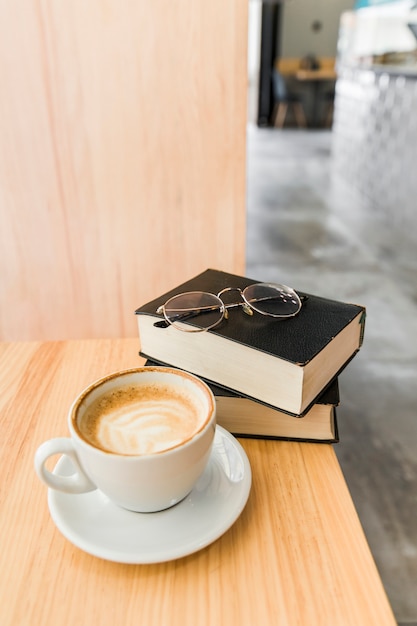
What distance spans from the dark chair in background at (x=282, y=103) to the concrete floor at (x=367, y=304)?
2177 mm

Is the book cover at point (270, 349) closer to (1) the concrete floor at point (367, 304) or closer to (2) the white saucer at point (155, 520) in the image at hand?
(2) the white saucer at point (155, 520)

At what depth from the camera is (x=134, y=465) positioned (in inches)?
14.6

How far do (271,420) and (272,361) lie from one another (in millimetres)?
90

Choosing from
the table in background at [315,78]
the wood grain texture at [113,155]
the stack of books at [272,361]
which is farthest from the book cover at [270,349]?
the table in background at [315,78]

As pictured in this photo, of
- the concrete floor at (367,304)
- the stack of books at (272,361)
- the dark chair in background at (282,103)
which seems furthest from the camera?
the dark chair in background at (282,103)

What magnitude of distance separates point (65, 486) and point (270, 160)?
16.3 ft

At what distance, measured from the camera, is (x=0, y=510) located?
1.51ft

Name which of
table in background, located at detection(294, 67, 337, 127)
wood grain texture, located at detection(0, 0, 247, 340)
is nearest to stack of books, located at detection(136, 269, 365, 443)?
wood grain texture, located at detection(0, 0, 247, 340)

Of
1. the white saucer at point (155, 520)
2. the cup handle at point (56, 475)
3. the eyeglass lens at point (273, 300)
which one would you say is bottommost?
the white saucer at point (155, 520)

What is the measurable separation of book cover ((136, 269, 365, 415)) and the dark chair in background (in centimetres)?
668

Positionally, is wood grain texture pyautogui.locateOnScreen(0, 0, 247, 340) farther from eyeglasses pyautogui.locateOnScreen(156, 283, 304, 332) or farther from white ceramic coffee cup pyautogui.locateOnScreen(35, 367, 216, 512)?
white ceramic coffee cup pyautogui.locateOnScreen(35, 367, 216, 512)

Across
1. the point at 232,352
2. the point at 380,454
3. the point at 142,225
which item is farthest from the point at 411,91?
the point at 232,352

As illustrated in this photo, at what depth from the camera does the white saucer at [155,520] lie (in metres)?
0.40

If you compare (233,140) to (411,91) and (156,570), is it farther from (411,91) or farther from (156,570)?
(411,91)
